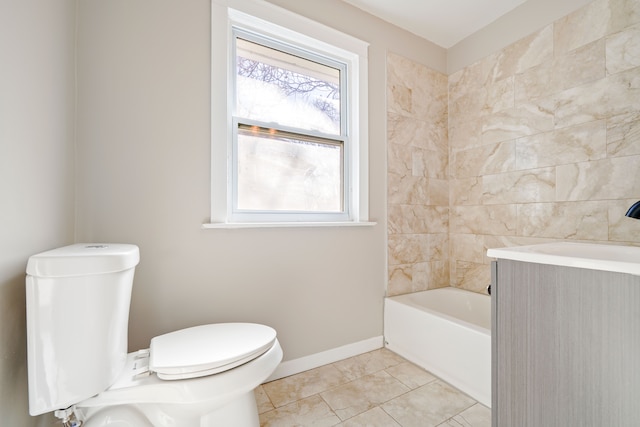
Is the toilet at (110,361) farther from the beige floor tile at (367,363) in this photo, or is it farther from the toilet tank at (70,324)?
the beige floor tile at (367,363)

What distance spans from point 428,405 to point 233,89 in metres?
2.04

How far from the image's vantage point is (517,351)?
0.92 m

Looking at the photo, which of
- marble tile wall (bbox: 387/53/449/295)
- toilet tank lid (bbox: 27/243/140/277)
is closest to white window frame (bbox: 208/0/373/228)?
marble tile wall (bbox: 387/53/449/295)

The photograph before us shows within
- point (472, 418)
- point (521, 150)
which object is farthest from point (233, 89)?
point (472, 418)

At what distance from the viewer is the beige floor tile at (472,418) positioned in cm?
128

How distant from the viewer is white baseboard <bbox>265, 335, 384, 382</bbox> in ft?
5.44

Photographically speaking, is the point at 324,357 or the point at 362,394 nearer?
the point at 362,394

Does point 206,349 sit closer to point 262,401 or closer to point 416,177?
point 262,401

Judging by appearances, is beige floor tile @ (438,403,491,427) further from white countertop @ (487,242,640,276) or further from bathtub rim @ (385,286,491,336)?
white countertop @ (487,242,640,276)

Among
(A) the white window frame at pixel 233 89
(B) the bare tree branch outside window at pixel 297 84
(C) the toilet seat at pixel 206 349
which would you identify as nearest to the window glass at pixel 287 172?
(A) the white window frame at pixel 233 89

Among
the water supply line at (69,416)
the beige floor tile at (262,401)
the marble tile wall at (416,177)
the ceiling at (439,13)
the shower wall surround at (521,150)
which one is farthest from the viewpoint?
the marble tile wall at (416,177)

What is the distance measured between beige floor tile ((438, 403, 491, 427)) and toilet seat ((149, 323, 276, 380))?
960 millimetres

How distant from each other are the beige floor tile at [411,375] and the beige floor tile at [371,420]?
0.31 m

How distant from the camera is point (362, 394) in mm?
1497
